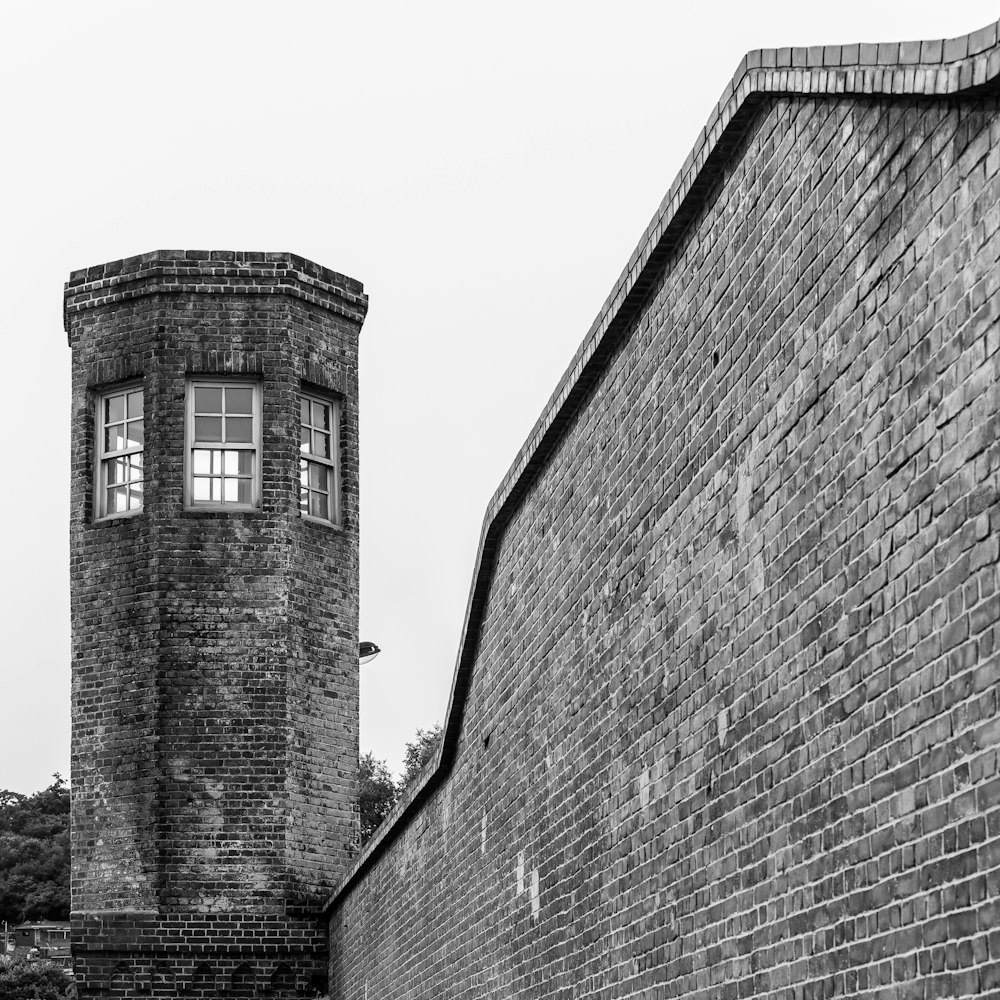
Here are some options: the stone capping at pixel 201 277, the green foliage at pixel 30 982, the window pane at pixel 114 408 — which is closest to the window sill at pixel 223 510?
the window pane at pixel 114 408

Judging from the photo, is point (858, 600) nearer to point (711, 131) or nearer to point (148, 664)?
point (711, 131)

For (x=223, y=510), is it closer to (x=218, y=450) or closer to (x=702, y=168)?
(x=218, y=450)

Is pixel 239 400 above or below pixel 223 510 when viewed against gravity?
above

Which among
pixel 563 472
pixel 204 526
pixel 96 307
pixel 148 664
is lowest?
pixel 563 472

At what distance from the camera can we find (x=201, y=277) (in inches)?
707

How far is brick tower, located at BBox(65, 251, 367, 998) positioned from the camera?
1681 cm

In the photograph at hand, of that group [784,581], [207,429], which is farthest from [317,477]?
[784,581]

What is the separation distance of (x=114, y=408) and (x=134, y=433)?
44 centimetres

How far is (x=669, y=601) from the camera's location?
6.53 m

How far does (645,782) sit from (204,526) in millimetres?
11382

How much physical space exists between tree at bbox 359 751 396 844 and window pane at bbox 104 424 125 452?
1401 inches

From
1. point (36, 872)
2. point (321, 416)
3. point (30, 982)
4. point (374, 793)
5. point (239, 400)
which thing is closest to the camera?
point (239, 400)

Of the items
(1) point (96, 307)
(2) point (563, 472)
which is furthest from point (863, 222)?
(1) point (96, 307)

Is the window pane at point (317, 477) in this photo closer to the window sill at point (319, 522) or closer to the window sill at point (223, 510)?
the window sill at point (319, 522)
